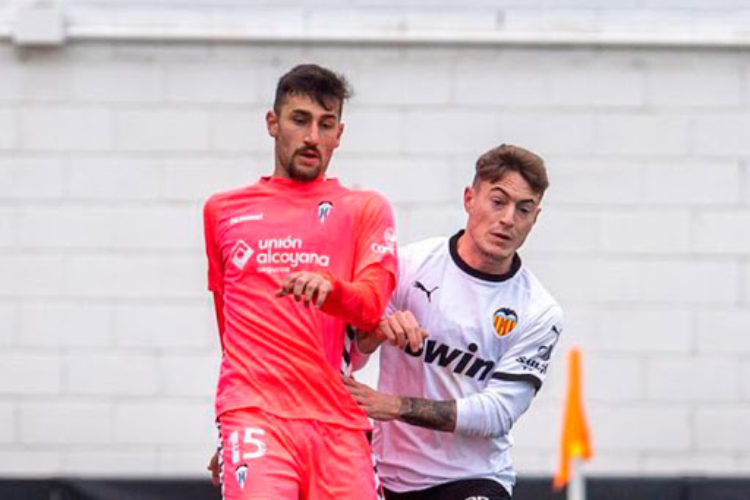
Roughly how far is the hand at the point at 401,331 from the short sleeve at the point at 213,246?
0.52 meters

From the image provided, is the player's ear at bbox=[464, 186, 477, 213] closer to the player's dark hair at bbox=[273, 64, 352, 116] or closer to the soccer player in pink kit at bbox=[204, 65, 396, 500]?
the soccer player in pink kit at bbox=[204, 65, 396, 500]

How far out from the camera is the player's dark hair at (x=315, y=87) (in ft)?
18.1

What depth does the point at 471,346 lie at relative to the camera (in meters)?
5.83

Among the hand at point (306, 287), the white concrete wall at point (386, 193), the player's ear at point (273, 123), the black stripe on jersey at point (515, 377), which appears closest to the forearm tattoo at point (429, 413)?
the black stripe on jersey at point (515, 377)

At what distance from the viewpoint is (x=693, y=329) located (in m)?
8.32

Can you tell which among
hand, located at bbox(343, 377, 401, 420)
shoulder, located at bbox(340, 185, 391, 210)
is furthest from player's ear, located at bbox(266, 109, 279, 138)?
hand, located at bbox(343, 377, 401, 420)

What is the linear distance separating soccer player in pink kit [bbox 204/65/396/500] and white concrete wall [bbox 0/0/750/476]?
2.69m

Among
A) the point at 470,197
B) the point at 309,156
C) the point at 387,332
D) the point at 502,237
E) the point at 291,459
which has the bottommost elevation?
the point at 291,459

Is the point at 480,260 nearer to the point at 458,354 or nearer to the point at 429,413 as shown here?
the point at 458,354

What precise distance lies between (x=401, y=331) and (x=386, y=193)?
9.47 feet

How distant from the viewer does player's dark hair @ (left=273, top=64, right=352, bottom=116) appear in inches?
217

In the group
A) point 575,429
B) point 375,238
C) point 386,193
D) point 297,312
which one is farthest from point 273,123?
point 386,193

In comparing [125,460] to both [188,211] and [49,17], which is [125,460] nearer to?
[188,211]

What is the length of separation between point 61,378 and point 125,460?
43 centimetres
